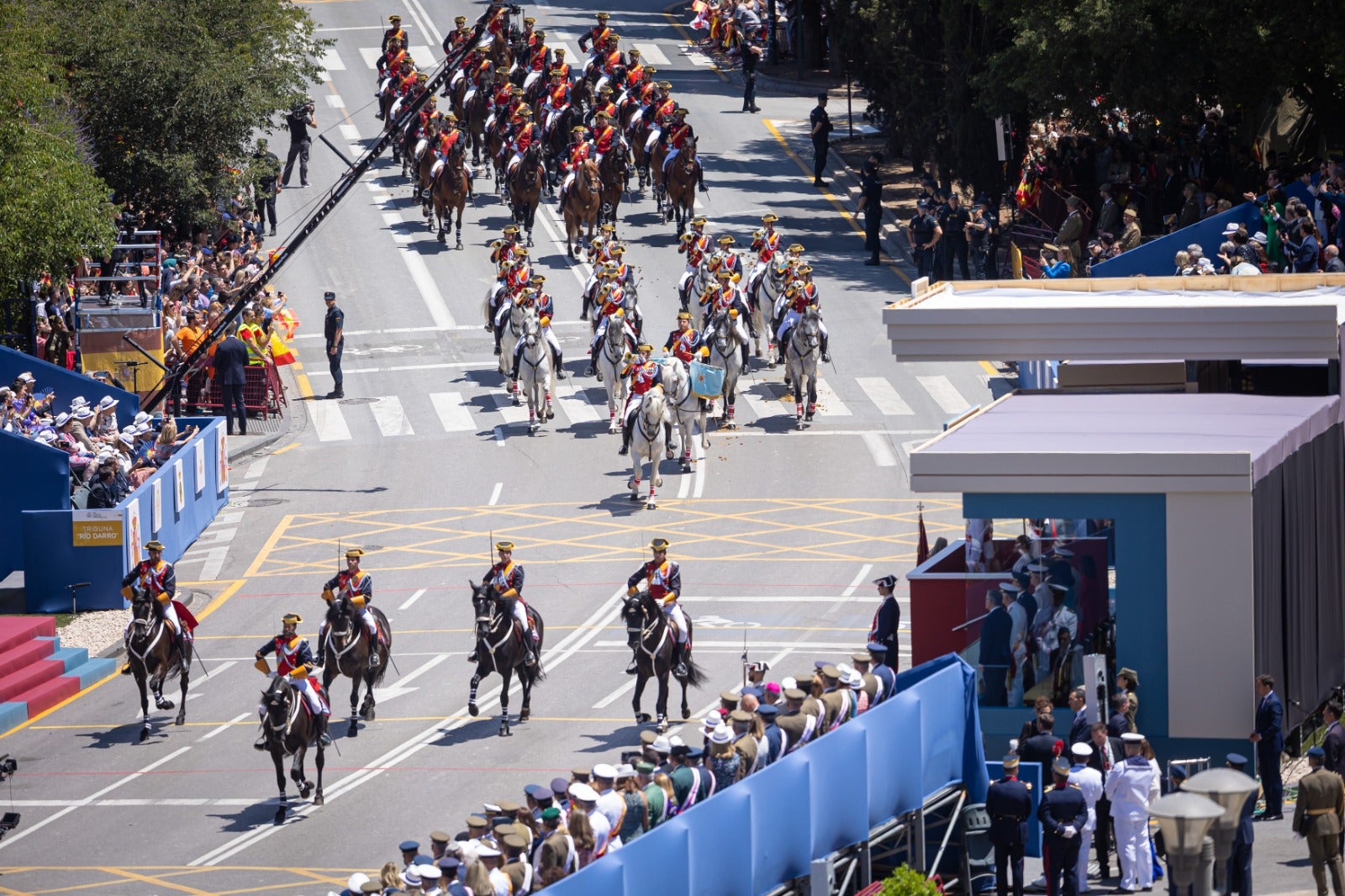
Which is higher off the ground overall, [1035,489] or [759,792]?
[1035,489]

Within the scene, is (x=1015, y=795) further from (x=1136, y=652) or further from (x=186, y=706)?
(x=186, y=706)

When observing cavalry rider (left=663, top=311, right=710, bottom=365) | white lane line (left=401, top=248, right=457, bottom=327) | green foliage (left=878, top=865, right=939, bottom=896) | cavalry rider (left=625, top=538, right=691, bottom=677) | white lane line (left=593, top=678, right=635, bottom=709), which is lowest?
white lane line (left=593, top=678, right=635, bottom=709)

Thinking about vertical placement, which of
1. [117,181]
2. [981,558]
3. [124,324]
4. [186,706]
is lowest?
[186,706]

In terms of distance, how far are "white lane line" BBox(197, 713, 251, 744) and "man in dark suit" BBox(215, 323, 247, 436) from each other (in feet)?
41.6

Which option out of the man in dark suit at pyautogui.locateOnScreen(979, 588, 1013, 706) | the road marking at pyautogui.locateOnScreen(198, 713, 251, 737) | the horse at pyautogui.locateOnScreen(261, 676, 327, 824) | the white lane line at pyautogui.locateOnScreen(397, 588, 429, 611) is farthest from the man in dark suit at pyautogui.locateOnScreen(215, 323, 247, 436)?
the man in dark suit at pyautogui.locateOnScreen(979, 588, 1013, 706)

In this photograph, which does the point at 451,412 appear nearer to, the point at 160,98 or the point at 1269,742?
the point at 160,98

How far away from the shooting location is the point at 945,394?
4362cm

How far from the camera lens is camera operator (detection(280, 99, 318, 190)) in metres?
58.0

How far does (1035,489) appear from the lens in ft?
82.7

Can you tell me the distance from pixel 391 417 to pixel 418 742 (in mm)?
16421

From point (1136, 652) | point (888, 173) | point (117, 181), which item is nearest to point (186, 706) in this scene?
point (1136, 652)

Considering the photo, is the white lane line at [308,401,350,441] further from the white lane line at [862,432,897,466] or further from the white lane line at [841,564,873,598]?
the white lane line at [841,564,873,598]

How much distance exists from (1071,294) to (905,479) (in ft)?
32.8

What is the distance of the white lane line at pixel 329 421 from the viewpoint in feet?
141
